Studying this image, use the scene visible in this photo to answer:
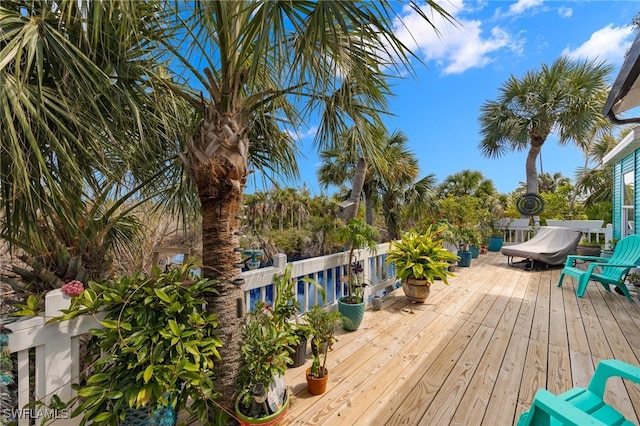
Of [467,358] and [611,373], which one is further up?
[611,373]

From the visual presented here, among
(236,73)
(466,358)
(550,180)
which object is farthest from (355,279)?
(550,180)

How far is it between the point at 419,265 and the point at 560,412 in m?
2.56

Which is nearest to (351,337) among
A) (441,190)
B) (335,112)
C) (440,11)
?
(335,112)

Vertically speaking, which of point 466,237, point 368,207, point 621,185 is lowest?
point 466,237

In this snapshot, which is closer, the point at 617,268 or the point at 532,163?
the point at 617,268

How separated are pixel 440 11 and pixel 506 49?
5291 millimetres

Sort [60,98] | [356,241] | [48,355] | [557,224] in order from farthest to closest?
[557,224], [356,241], [60,98], [48,355]

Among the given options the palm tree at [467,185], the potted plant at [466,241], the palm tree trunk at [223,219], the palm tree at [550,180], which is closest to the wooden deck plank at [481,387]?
the palm tree trunk at [223,219]

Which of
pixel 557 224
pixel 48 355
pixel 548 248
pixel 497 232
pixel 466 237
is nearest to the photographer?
pixel 48 355

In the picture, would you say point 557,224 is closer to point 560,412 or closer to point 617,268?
point 617,268

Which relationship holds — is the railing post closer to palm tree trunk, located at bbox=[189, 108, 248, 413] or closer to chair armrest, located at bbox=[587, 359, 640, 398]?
palm tree trunk, located at bbox=[189, 108, 248, 413]

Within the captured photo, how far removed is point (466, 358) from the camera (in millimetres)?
2494

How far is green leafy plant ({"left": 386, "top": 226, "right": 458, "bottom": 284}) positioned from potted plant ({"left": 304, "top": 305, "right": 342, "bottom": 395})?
1.83 meters

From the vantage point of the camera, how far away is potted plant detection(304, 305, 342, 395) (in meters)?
2.02
